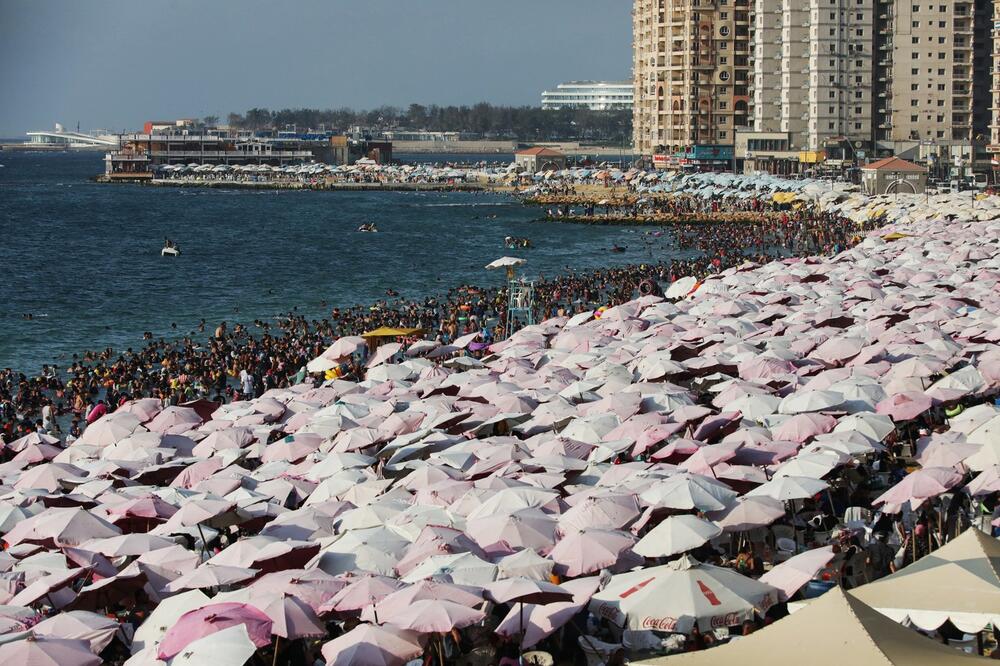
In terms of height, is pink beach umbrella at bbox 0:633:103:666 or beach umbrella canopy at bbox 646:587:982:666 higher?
beach umbrella canopy at bbox 646:587:982:666

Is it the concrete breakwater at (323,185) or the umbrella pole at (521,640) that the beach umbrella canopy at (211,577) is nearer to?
the umbrella pole at (521,640)

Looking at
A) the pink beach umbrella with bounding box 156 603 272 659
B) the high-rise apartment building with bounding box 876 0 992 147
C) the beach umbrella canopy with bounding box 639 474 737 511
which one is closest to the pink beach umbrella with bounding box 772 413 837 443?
the beach umbrella canopy with bounding box 639 474 737 511

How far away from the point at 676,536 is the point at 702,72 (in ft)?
436

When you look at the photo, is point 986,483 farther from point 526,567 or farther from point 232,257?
point 232,257

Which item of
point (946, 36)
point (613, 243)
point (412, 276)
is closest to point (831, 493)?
point (412, 276)

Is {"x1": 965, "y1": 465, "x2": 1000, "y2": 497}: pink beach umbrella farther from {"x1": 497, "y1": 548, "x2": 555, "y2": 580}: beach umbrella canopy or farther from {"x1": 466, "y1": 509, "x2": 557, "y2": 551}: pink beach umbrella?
{"x1": 497, "y1": 548, "x2": 555, "y2": 580}: beach umbrella canopy

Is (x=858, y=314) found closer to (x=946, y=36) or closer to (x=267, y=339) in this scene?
(x=267, y=339)

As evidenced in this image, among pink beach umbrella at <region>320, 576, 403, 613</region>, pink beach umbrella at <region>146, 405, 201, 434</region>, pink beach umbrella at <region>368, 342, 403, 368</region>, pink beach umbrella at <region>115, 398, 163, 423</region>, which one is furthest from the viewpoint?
pink beach umbrella at <region>368, 342, 403, 368</region>

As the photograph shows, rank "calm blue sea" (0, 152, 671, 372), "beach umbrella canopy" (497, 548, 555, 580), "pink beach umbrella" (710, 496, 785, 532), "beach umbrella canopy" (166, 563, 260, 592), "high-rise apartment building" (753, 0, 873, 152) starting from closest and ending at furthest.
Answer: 1. "beach umbrella canopy" (497, 548, 555, 580)
2. "beach umbrella canopy" (166, 563, 260, 592)
3. "pink beach umbrella" (710, 496, 785, 532)
4. "calm blue sea" (0, 152, 671, 372)
5. "high-rise apartment building" (753, 0, 873, 152)

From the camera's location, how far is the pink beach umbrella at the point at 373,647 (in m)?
13.4

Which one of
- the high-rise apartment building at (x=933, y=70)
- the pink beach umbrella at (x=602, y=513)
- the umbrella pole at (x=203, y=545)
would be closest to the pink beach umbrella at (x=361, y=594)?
the pink beach umbrella at (x=602, y=513)

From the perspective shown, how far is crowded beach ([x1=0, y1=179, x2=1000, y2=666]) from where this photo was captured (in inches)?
→ 544

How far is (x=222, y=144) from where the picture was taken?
608 ft

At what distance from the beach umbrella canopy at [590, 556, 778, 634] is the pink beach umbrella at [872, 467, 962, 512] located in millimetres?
3976
